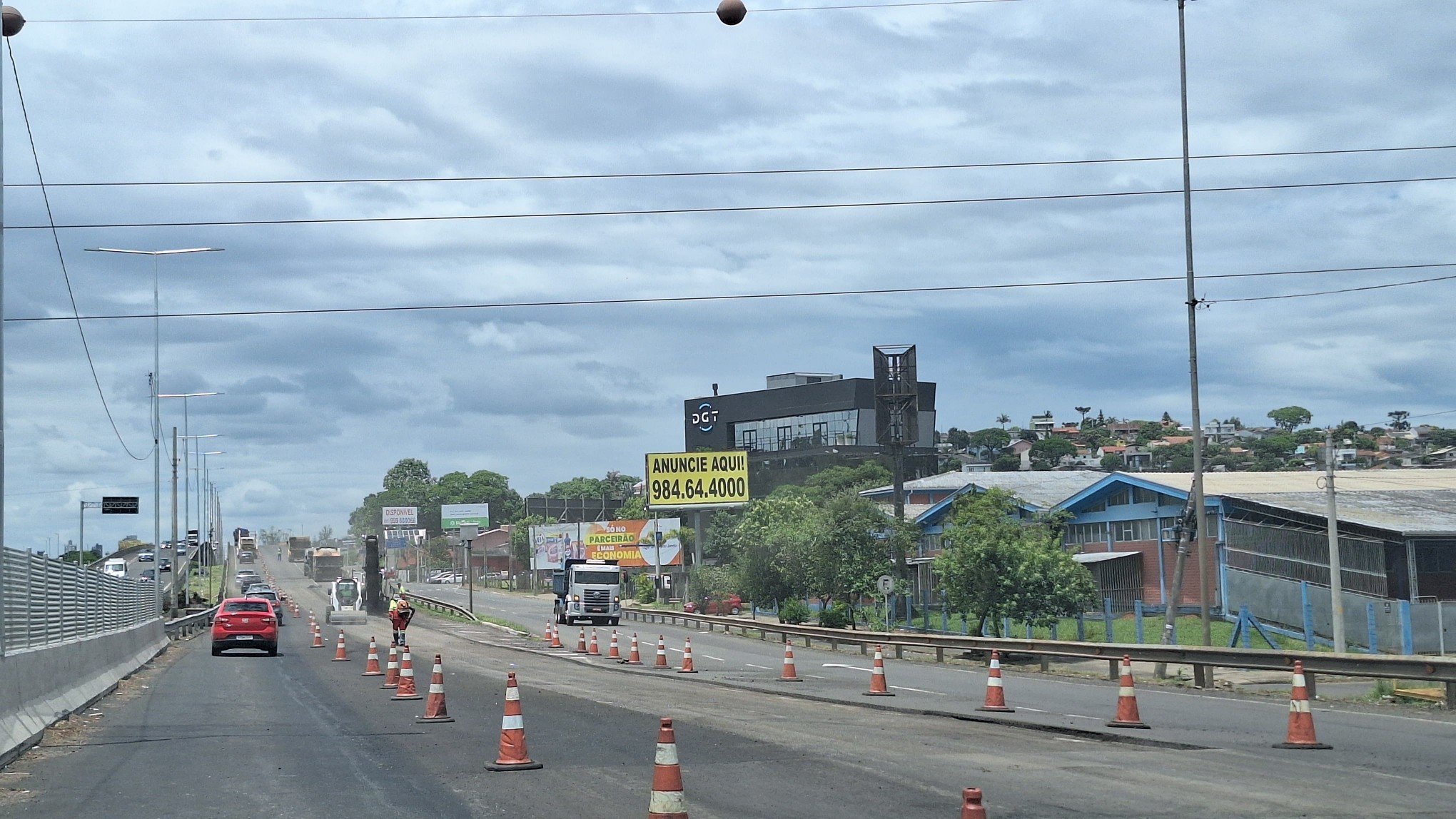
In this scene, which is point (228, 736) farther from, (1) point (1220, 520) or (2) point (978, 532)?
(1) point (1220, 520)

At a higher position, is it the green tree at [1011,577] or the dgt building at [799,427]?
the dgt building at [799,427]

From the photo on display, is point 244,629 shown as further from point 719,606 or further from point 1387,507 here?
point 719,606

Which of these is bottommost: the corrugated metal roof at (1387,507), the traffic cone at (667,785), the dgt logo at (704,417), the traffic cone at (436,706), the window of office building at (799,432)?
the traffic cone at (436,706)

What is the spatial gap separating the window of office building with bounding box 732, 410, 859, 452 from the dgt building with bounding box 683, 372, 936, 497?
6cm

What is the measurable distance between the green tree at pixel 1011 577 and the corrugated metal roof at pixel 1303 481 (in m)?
10.9

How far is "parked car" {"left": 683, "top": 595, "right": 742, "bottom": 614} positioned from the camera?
80.9 meters

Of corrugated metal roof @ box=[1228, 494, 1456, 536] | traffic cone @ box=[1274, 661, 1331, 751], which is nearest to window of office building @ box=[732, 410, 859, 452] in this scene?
corrugated metal roof @ box=[1228, 494, 1456, 536]

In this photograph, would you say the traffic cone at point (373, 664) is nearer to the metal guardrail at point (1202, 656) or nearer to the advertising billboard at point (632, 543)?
the metal guardrail at point (1202, 656)

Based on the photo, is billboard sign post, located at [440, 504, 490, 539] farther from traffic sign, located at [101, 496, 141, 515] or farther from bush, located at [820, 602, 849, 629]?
bush, located at [820, 602, 849, 629]

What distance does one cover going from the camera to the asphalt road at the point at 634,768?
10781 mm

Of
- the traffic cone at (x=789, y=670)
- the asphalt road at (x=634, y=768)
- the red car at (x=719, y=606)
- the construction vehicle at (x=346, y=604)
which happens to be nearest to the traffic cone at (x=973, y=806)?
the asphalt road at (x=634, y=768)

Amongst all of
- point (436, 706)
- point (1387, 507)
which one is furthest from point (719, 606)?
point (436, 706)

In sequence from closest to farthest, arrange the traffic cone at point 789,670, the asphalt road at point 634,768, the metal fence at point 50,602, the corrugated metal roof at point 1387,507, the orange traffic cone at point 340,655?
1. the asphalt road at point 634,768
2. the metal fence at point 50,602
3. the traffic cone at point 789,670
4. the orange traffic cone at point 340,655
5. the corrugated metal roof at point 1387,507

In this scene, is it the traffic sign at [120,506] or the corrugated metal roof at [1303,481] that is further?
the traffic sign at [120,506]
